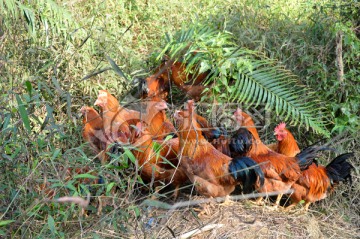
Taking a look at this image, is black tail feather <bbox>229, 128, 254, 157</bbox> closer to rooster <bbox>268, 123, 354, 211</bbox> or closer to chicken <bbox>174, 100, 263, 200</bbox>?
chicken <bbox>174, 100, 263, 200</bbox>

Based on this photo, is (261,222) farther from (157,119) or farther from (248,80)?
(248,80)

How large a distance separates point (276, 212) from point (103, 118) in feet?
5.79

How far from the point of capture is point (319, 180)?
172 inches

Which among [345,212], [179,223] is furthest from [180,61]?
[345,212]

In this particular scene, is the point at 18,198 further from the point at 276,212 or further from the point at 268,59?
the point at 268,59

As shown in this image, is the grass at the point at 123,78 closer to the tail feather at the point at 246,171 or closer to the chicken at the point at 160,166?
the chicken at the point at 160,166

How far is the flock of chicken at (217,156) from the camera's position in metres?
4.10

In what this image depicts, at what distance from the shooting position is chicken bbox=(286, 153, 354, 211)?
431 centimetres

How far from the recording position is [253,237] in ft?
13.1

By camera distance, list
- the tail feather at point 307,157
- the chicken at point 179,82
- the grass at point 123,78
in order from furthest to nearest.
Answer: the chicken at point 179,82 < the tail feather at point 307,157 < the grass at point 123,78

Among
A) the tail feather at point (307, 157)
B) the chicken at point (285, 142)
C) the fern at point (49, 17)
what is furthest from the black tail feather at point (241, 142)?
the fern at point (49, 17)

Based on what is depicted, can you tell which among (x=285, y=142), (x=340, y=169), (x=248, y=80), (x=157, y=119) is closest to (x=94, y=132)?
(x=157, y=119)

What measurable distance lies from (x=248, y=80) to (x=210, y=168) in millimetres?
1253

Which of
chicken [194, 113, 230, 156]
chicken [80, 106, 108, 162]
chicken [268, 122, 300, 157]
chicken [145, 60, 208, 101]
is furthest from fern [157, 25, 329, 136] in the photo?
chicken [80, 106, 108, 162]
